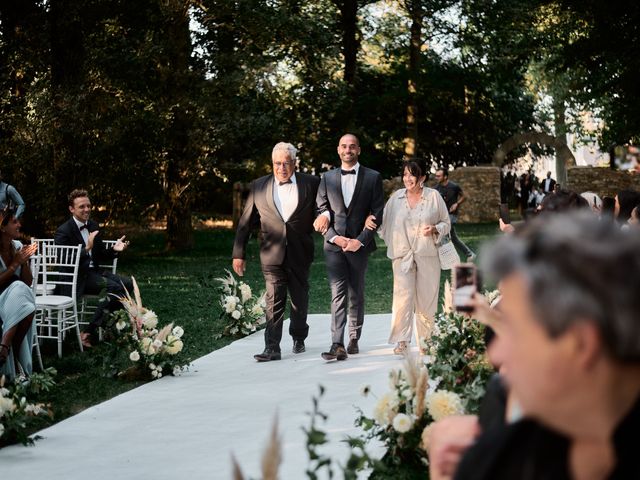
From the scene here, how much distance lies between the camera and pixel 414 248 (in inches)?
349

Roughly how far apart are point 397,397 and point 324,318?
653 cm

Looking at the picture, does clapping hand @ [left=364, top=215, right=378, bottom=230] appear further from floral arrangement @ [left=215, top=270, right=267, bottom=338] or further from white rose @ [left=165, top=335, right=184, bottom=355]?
white rose @ [left=165, top=335, right=184, bottom=355]

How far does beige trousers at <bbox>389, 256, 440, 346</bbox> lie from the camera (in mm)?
8859

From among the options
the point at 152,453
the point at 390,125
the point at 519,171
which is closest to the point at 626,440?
the point at 152,453

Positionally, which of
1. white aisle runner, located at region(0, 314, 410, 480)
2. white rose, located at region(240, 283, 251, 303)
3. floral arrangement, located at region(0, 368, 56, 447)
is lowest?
white aisle runner, located at region(0, 314, 410, 480)

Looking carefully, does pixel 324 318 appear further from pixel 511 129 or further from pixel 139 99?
pixel 511 129

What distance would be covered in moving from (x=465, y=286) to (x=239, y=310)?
7.75 metres

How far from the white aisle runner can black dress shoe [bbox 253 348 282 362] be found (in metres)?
0.09

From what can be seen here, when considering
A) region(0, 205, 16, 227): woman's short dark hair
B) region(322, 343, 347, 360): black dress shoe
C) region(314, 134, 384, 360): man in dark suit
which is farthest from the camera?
region(314, 134, 384, 360): man in dark suit

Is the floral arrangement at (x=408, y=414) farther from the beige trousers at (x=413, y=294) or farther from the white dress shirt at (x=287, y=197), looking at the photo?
the white dress shirt at (x=287, y=197)

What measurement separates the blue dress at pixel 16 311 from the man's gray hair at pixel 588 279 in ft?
20.8

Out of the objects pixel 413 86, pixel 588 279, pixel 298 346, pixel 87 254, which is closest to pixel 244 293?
pixel 298 346

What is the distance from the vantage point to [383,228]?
9094 millimetres

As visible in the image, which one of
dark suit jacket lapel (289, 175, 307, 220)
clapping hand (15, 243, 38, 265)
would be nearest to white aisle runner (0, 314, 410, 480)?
clapping hand (15, 243, 38, 265)
